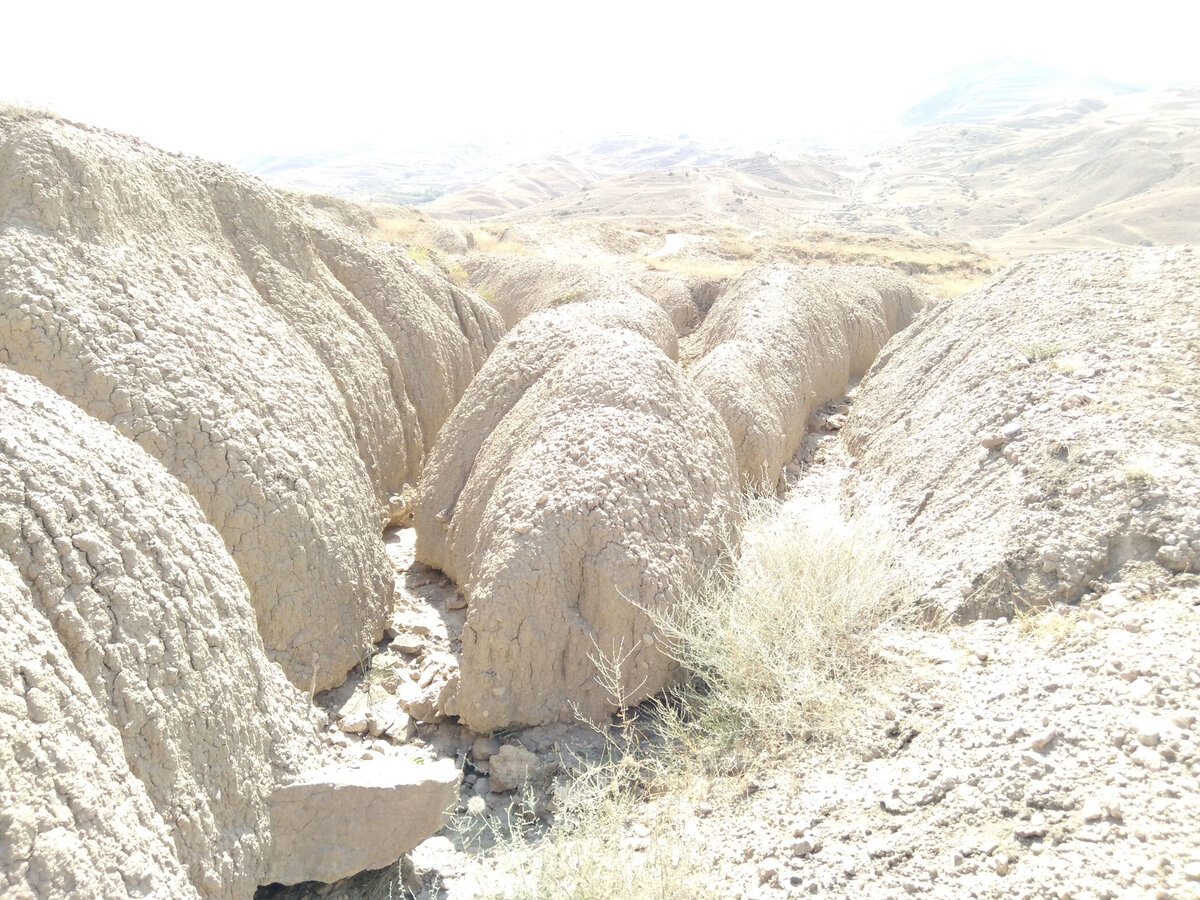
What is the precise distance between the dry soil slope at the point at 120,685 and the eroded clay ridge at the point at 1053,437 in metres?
3.60

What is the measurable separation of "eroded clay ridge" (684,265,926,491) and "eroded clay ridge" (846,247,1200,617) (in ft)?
2.98

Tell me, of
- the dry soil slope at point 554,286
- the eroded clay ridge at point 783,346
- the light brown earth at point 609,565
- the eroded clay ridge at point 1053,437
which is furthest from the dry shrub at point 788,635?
the dry soil slope at point 554,286

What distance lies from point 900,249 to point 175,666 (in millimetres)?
25975

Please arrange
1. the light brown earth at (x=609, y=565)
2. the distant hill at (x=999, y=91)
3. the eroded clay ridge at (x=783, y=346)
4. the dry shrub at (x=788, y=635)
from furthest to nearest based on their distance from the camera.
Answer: the distant hill at (x=999, y=91), the eroded clay ridge at (x=783, y=346), the dry shrub at (x=788, y=635), the light brown earth at (x=609, y=565)

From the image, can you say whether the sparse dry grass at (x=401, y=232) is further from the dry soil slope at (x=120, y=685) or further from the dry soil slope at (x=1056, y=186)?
the dry soil slope at (x=1056, y=186)

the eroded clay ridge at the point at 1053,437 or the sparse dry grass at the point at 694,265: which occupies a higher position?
the sparse dry grass at the point at 694,265

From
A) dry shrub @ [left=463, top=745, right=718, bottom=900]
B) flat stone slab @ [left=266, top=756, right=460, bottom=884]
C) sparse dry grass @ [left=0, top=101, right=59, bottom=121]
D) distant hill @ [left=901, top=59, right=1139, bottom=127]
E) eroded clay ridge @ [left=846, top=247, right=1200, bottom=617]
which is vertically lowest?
dry shrub @ [left=463, top=745, right=718, bottom=900]

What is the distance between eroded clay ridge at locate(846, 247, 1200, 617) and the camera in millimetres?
4031

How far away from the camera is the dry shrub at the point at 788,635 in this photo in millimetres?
3574

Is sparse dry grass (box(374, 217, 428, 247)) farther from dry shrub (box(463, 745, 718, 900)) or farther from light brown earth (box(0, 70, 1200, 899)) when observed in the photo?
dry shrub (box(463, 745, 718, 900))

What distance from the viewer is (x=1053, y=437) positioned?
4.96 metres

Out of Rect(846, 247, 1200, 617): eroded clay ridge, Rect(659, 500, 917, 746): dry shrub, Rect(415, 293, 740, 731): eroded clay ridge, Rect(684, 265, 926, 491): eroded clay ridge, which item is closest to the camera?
Rect(659, 500, 917, 746): dry shrub

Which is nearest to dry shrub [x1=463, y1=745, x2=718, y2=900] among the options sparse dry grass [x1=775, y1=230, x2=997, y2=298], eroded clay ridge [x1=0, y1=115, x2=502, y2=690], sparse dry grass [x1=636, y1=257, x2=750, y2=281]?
eroded clay ridge [x1=0, y1=115, x2=502, y2=690]

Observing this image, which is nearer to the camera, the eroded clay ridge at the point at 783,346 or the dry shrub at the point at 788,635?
the dry shrub at the point at 788,635
